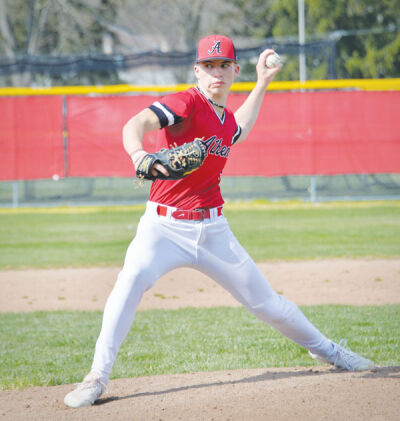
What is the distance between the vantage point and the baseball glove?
277 cm

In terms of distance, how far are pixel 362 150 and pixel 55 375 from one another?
9.85 m

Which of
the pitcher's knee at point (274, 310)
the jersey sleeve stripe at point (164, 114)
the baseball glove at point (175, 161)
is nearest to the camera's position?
the baseball glove at point (175, 161)

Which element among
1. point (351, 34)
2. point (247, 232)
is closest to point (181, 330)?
point (247, 232)

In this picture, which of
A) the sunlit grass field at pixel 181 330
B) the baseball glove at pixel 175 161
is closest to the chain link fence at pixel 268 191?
the sunlit grass field at pixel 181 330

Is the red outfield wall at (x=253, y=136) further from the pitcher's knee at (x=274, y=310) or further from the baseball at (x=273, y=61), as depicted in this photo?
the pitcher's knee at (x=274, y=310)

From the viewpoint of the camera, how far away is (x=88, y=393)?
3186 mm

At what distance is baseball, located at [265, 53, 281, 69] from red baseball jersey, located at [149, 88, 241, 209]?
0.58 metres

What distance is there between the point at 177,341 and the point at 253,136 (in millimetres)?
8280

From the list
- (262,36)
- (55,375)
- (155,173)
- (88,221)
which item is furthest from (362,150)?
(262,36)

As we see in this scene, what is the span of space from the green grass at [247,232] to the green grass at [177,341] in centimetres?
257

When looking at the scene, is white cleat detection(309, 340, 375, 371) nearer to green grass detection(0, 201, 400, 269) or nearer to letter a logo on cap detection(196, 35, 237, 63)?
letter a logo on cap detection(196, 35, 237, 63)

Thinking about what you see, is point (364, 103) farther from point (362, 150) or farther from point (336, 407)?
point (336, 407)

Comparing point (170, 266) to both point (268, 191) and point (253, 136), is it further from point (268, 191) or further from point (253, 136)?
point (268, 191)

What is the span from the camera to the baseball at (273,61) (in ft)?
12.4
